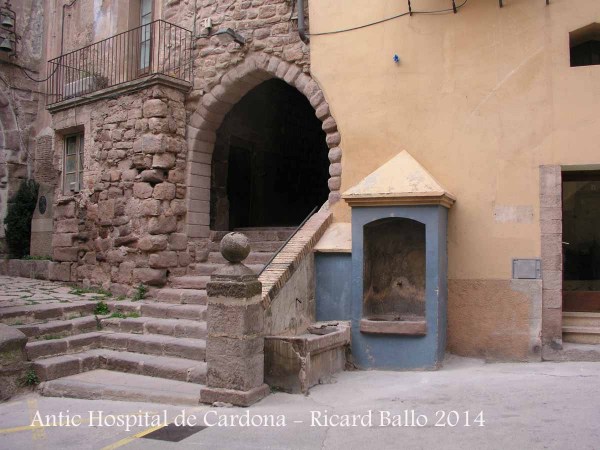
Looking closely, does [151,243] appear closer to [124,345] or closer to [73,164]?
[124,345]

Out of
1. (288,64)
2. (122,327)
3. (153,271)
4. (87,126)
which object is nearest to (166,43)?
(87,126)

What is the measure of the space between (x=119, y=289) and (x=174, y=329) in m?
2.10

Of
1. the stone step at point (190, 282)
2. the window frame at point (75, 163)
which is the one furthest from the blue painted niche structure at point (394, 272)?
the window frame at point (75, 163)

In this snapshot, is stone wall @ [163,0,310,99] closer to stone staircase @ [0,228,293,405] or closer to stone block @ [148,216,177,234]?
stone block @ [148,216,177,234]

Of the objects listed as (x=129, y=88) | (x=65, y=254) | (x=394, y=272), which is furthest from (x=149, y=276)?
(x=394, y=272)

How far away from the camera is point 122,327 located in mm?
7254

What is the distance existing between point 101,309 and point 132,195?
178 centimetres

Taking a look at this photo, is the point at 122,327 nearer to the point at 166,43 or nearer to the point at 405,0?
the point at 166,43

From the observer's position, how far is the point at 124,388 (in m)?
5.72

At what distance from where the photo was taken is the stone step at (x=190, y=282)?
8102mm

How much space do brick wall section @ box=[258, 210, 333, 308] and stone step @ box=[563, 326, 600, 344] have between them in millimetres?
3133

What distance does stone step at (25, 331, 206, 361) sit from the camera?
627 centimetres

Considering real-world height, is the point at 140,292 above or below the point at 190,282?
below

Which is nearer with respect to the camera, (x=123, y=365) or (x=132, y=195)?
(x=123, y=365)
